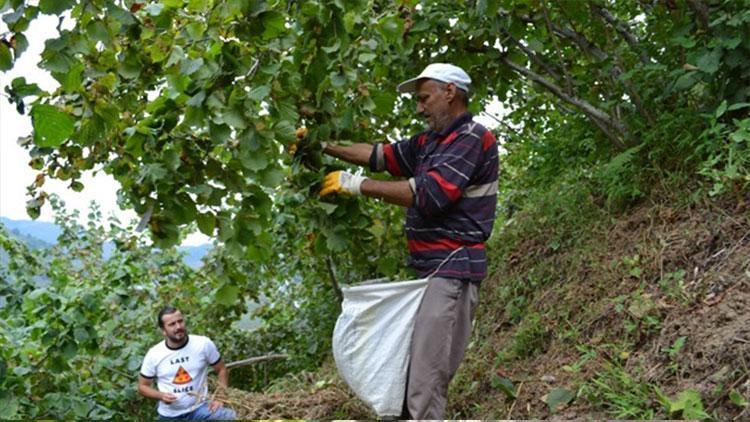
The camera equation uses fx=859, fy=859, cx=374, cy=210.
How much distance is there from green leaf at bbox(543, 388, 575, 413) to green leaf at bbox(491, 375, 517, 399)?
343mm

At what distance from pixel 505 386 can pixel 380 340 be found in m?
1.24

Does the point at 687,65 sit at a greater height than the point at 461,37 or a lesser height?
lesser

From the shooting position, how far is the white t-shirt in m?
6.42

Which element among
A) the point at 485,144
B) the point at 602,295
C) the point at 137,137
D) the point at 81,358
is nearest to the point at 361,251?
the point at 485,144

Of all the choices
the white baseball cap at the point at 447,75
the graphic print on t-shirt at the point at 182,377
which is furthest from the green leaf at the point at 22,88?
the graphic print on t-shirt at the point at 182,377

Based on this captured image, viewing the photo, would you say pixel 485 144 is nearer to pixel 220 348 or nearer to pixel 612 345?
pixel 612 345

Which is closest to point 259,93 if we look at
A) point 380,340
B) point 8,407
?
point 380,340

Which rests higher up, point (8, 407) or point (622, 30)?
point (622, 30)

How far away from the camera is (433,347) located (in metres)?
3.87

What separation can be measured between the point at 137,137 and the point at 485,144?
1558 mm

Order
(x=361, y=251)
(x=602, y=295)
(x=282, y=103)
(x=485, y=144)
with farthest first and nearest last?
(x=602, y=295) → (x=361, y=251) → (x=485, y=144) → (x=282, y=103)

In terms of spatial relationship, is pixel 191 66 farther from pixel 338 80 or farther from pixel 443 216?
pixel 443 216

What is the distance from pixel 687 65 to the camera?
17.3ft

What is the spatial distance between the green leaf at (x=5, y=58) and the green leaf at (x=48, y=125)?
164mm
